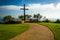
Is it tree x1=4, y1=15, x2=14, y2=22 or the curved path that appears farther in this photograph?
tree x1=4, y1=15, x2=14, y2=22

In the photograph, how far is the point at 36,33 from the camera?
4461 mm

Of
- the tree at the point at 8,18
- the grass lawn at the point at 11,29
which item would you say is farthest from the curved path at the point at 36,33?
the tree at the point at 8,18

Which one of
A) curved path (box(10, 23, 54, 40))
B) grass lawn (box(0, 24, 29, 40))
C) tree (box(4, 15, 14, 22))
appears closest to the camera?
curved path (box(10, 23, 54, 40))

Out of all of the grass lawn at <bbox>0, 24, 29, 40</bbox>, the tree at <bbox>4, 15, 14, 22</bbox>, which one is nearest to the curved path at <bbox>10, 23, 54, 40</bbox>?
the grass lawn at <bbox>0, 24, 29, 40</bbox>

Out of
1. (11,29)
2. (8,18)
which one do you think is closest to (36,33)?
(11,29)

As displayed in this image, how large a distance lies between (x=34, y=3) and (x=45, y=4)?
14.1 inches

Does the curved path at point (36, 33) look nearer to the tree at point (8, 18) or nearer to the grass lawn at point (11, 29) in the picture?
the grass lawn at point (11, 29)

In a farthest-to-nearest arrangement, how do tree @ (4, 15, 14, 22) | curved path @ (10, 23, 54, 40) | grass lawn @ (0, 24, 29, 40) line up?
tree @ (4, 15, 14, 22)
grass lawn @ (0, 24, 29, 40)
curved path @ (10, 23, 54, 40)

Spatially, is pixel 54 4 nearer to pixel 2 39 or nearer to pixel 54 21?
pixel 54 21

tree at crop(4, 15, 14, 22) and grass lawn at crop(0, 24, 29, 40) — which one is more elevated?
tree at crop(4, 15, 14, 22)

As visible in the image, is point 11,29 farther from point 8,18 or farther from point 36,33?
point 36,33

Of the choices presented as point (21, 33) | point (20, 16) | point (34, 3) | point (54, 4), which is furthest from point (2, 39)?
point (54, 4)

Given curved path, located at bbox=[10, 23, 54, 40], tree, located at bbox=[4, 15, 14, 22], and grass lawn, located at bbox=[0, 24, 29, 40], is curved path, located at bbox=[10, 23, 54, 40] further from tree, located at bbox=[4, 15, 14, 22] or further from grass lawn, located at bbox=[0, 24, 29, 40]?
tree, located at bbox=[4, 15, 14, 22]

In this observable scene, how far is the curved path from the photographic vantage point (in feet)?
13.5
